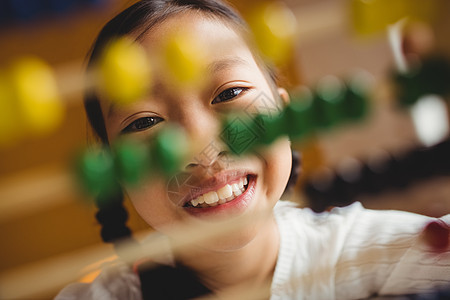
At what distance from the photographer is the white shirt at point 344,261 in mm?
530

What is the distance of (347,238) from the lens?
586 millimetres

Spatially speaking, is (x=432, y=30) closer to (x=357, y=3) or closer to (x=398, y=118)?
(x=357, y=3)

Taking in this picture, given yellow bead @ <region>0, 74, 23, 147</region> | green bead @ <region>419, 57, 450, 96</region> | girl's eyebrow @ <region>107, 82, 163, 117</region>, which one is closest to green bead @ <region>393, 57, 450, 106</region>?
green bead @ <region>419, 57, 450, 96</region>

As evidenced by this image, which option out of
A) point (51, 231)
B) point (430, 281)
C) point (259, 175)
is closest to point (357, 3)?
point (259, 175)

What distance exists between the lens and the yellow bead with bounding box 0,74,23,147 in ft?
1.27

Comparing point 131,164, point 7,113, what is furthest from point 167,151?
point 7,113

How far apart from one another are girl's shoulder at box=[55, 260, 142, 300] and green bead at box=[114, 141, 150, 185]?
0.21 meters

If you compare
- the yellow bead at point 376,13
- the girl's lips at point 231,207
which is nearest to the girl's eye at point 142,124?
the girl's lips at point 231,207

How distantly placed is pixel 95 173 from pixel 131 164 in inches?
1.2

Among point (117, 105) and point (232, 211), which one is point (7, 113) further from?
point (232, 211)

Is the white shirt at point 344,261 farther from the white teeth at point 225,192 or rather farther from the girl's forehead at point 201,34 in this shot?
the girl's forehead at point 201,34

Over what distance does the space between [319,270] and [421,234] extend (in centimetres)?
13

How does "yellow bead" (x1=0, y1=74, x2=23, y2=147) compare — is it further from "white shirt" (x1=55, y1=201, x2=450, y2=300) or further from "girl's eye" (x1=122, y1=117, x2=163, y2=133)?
"white shirt" (x1=55, y1=201, x2=450, y2=300)

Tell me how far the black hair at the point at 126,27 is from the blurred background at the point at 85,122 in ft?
0.05
